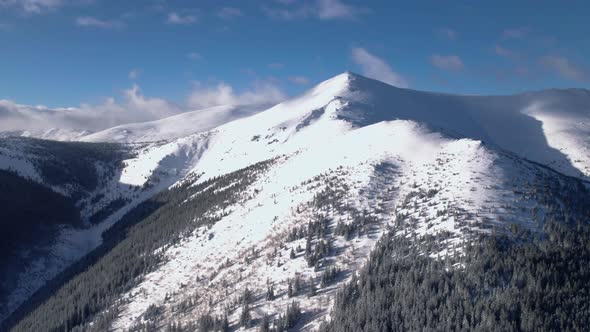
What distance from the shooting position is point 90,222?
11419 cm

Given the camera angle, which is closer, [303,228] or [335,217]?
[303,228]

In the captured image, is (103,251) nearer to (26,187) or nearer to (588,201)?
(26,187)

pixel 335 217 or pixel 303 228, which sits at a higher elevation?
pixel 335 217

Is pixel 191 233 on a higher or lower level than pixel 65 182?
lower

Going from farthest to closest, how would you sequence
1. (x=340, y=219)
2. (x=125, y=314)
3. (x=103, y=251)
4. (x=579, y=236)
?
(x=103, y=251)
(x=340, y=219)
(x=125, y=314)
(x=579, y=236)

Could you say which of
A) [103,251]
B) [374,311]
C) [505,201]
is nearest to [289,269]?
[374,311]

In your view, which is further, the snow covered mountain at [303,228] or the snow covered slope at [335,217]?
the snow covered slope at [335,217]

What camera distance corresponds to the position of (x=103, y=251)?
77.5 m

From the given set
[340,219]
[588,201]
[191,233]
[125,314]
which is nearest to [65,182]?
[191,233]

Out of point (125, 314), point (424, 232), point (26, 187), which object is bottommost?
point (125, 314)

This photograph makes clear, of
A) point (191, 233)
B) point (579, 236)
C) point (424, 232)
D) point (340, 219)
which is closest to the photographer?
point (579, 236)

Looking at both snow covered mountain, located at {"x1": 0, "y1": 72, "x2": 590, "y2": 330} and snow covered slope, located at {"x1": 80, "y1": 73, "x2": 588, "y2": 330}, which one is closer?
snow covered mountain, located at {"x1": 0, "y1": 72, "x2": 590, "y2": 330}

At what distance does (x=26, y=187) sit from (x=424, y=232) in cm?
11328

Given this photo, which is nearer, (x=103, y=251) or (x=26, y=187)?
(x=103, y=251)
